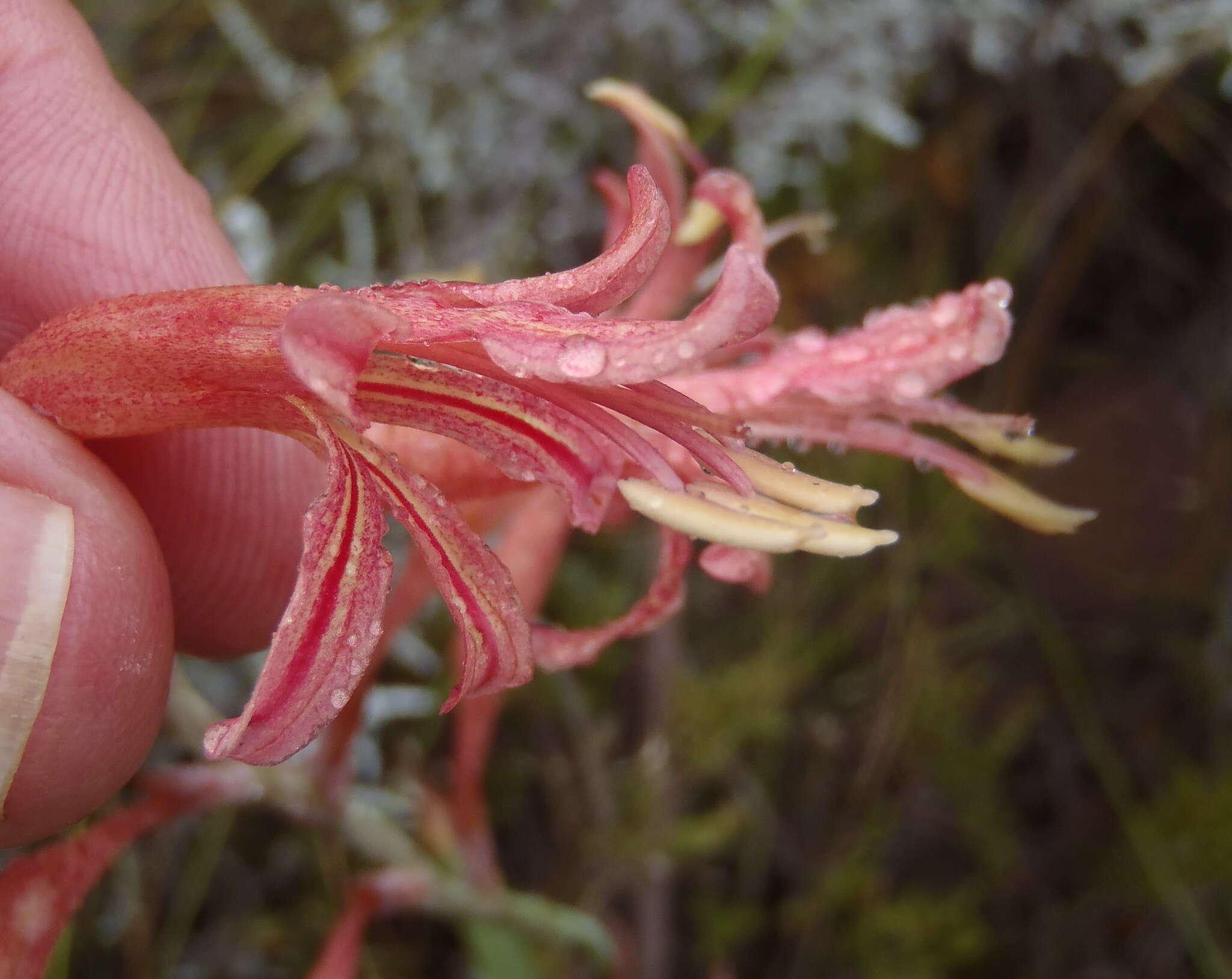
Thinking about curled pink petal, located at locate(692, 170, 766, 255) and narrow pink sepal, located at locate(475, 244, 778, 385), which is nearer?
narrow pink sepal, located at locate(475, 244, 778, 385)

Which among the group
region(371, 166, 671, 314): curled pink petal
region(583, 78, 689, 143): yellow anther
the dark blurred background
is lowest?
the dark blurred background

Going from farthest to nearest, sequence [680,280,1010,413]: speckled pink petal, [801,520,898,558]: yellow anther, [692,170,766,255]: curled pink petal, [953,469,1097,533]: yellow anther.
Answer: [692,170,766,255]: curled pink petal < [953,469,1097,533]: yellow anther < [680,280,1010,413]: speckled pink petal < [801,520,898,558]: yellow anther

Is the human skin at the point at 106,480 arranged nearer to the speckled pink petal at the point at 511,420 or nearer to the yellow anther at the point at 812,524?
the speckled pink petal at the point at 511,420

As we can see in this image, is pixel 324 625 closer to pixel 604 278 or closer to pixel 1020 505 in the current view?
pixel 604 278

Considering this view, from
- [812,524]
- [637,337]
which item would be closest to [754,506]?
[812,524]

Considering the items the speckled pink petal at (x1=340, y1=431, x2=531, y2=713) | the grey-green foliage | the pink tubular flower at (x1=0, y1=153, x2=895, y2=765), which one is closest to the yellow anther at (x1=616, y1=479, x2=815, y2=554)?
the pink tubular flower at (x1=0, y1=153, x2=895, y2=765)

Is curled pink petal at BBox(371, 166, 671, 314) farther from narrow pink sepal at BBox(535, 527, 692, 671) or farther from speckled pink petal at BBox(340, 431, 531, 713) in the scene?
narrow pink sepal at BBox(535, 527, 692, 671)

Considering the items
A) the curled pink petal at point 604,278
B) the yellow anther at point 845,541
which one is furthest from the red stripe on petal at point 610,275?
the yellow anther at point 845,541

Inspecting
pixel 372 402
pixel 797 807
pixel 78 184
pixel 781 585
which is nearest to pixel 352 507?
pixel 372 402

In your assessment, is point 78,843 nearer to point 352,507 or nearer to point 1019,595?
point 352,507
